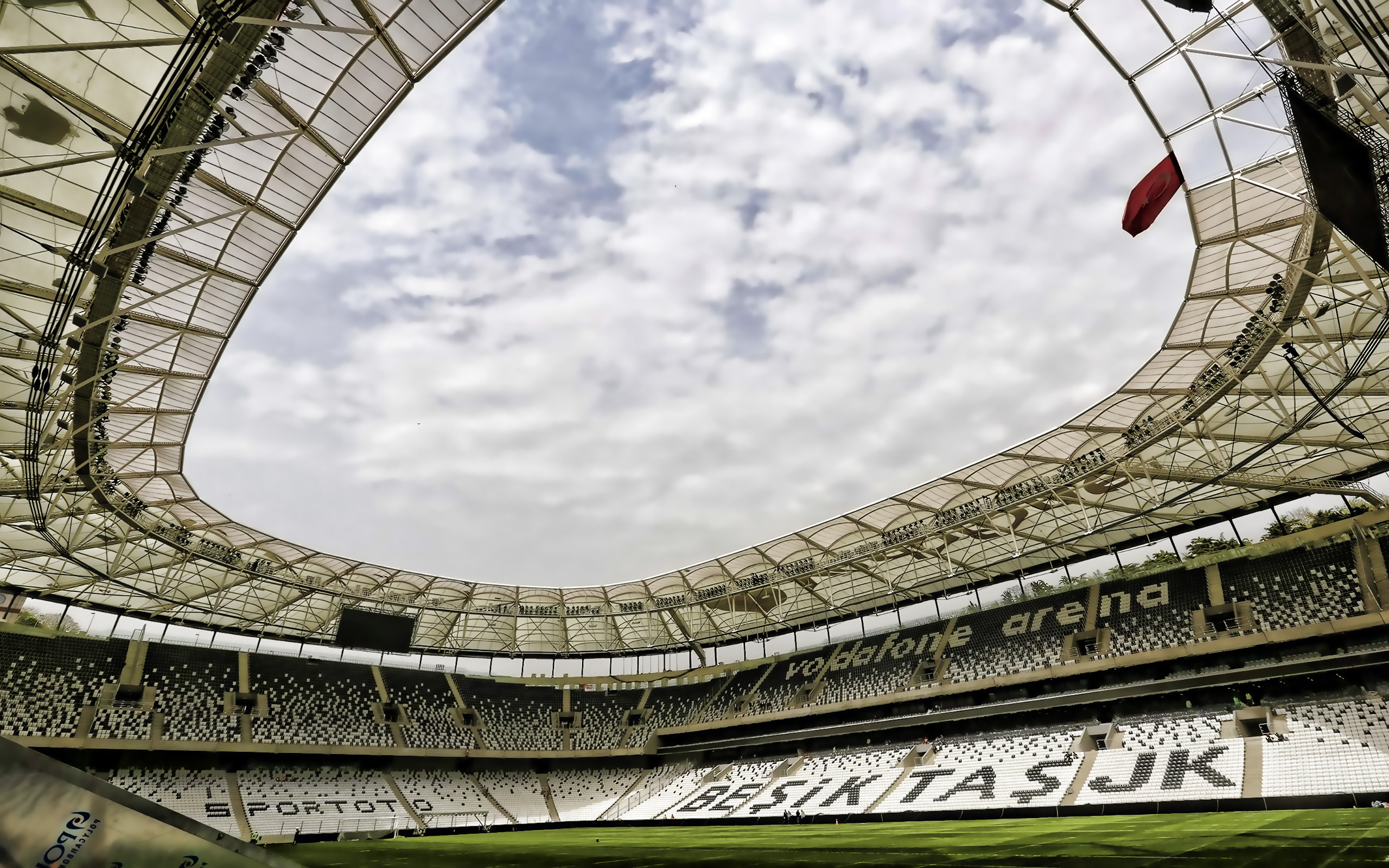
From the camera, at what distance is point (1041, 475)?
110 feet

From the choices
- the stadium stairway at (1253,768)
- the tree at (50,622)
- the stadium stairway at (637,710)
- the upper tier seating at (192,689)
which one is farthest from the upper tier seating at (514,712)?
the stadium stairway at (1253,768)

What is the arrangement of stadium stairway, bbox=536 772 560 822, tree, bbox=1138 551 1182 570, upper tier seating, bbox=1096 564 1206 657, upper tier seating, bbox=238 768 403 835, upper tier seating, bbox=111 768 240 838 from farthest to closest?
stadium stairway, bbox=536 772 560 822, tree, bbox=1138 551 1182 570, upper tier seating, bbox=238 768 403 835, upper tier seating, bbox=111 768 240 838, upper tier seating, bbox=1096 564 1206 657

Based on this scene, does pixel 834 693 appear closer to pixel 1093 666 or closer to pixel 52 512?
pixel 1093 666

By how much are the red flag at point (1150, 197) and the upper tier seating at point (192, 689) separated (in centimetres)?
5239

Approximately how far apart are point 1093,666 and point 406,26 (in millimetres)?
38940

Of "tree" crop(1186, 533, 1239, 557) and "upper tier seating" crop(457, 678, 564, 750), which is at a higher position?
"tree" crop(1186, 533, 1239, 557)

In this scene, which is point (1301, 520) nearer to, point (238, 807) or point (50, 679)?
point (238, 807)

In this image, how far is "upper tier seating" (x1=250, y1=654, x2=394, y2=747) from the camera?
148 feet

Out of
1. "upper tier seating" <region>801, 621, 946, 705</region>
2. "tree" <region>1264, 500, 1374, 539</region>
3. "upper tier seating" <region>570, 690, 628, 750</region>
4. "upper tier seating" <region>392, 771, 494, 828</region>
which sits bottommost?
"upper tier seating" <region>392, 771, 494, 828</region>

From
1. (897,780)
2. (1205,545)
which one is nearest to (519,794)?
(897,780)

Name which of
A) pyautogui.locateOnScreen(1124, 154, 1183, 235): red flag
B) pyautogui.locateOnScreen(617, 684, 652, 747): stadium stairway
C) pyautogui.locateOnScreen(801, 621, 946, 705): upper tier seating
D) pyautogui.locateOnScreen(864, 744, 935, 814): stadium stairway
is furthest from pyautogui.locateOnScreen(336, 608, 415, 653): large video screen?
pyautogui.locateOnScreen(1124, 154, 1183, 235): red flag

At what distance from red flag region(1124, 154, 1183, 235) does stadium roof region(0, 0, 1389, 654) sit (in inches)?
69.3

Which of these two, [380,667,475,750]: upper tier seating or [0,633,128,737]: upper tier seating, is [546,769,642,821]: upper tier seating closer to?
[380,667,475,750]: upper tier seating

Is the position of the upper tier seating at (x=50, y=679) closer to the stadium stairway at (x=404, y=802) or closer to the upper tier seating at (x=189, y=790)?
the upper tier seating at (x=189, y=790)
